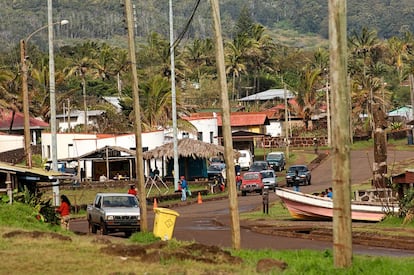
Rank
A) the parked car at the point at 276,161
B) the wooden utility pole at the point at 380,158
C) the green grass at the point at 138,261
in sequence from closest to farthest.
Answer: the green grass at the point at 138,261 < the wooden utility pole at the point at 380,158 < the parked car at the point at 276,161

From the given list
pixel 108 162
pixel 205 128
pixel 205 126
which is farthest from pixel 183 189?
pixel 205 128

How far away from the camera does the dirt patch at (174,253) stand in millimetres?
21938

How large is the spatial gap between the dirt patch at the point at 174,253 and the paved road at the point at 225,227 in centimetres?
647

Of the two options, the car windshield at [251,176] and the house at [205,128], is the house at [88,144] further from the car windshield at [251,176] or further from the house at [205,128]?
the house at [205,128]

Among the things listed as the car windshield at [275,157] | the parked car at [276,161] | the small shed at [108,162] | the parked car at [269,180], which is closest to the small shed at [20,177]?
the parked car at [269,180]

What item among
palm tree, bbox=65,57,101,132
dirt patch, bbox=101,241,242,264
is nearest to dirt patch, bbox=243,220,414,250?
dirt patch, bbox=101,241,242,264

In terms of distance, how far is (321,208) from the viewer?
41.6m

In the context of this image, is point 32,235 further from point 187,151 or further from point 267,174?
point 187,151

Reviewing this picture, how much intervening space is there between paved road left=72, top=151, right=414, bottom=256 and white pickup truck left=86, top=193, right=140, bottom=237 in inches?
69.0

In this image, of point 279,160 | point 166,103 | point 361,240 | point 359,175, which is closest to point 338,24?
point 361,240

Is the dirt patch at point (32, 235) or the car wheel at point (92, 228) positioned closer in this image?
the dirt patch at point (32, 235)

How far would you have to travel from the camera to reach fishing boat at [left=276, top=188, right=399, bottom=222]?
3962 centimetres

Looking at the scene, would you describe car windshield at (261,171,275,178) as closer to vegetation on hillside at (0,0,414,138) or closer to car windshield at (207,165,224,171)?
car windshield at (207,165,224,171)

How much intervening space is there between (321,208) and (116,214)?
10000 millimetres
